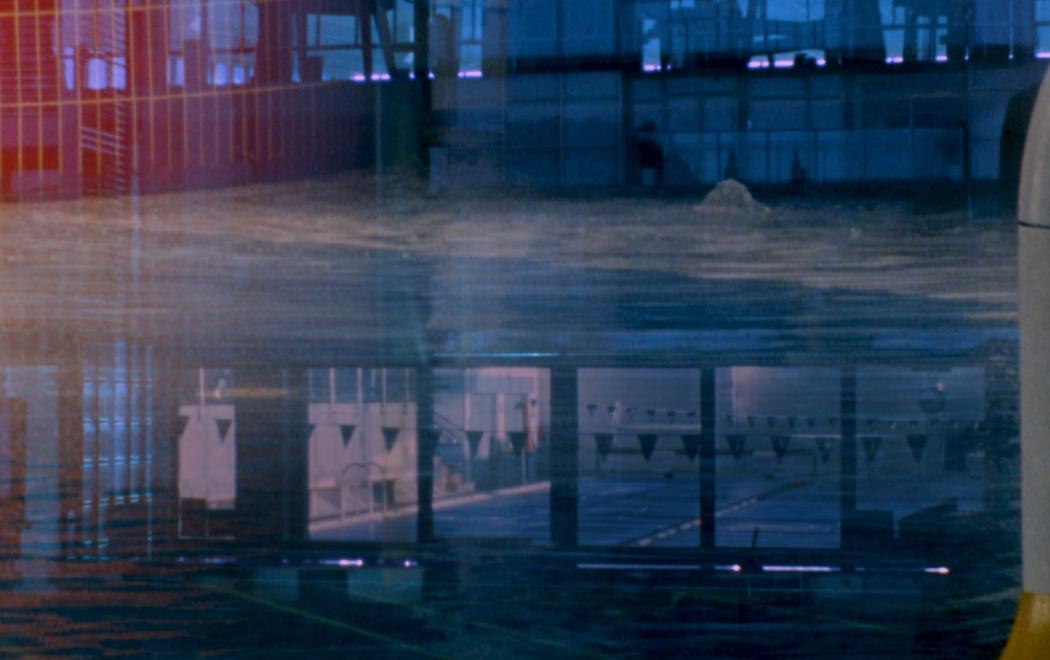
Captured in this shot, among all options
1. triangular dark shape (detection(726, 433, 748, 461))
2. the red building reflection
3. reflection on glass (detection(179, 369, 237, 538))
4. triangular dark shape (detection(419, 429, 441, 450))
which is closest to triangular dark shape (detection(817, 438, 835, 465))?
triangular dark shape (detection(726, 433, 748, 461))

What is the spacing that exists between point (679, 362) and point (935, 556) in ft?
2.74

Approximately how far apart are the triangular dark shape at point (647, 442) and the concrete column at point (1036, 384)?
1327 millimetres

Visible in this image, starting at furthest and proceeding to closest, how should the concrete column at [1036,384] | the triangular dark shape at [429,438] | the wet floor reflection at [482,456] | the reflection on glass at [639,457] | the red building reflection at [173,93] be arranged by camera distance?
the red building reflection at [173,93], the triangular dark shape at [429,438], the reflection on glass at [639,457], the wet floor reflection at [482,456], the concrete column at [1036,384]

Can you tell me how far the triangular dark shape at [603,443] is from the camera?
380 centimetres

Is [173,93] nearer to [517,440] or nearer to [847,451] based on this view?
[517,440]

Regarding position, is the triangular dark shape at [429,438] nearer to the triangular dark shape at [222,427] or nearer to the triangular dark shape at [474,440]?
the triangular dark shape at [474,440]

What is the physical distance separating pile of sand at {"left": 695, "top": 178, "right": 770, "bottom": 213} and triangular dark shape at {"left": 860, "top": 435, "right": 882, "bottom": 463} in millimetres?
661

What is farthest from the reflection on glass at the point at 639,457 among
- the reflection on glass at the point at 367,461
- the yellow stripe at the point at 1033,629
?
the yellow stripe at the point at 1033,629

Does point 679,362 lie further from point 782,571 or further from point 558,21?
point 558,21

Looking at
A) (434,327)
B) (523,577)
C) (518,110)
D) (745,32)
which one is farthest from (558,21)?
(523,577)

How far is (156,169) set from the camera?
4039mm

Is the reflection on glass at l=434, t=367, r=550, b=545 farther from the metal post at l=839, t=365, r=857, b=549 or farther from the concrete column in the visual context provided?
the concrete column

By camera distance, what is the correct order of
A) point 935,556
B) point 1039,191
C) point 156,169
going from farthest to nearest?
point 156,169 < point 935,556 < point 1039,191

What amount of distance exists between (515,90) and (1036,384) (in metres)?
1.87
